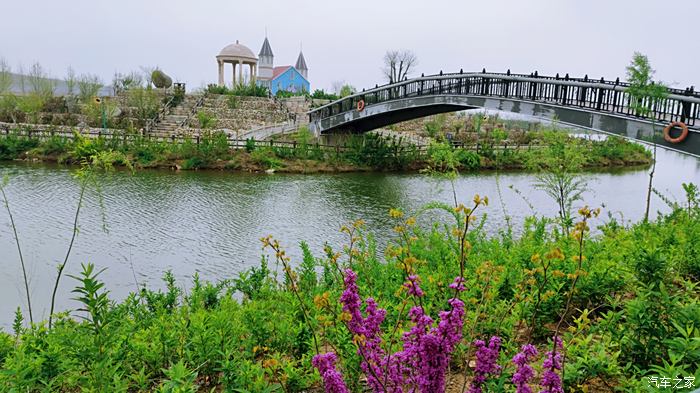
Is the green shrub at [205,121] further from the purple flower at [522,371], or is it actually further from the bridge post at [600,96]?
the purple flower at [522,371]

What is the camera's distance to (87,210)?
41.0 ft

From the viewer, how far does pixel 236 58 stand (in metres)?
41.7

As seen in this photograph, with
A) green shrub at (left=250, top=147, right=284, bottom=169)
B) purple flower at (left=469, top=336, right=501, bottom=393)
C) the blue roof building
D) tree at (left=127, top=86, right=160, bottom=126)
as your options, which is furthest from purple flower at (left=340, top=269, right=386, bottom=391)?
the blue roof building

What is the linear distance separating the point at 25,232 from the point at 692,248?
36.5 ft

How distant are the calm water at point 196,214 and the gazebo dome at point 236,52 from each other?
23782mm

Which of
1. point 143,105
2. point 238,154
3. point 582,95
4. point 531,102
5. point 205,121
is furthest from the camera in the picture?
point 143,105

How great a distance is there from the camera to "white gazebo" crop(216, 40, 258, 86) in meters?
41.8

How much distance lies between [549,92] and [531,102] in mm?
605

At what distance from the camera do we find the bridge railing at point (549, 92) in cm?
1145

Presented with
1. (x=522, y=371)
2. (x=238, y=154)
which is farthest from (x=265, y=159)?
(x=522, y=371)

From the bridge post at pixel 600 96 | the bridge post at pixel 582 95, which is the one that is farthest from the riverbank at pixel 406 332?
the bridge post at pixel 582 95

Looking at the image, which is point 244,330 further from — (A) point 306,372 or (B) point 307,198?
(B) point 307,198

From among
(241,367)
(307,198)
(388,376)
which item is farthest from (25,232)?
(388,376)

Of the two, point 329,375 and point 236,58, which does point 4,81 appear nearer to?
point 236,58
